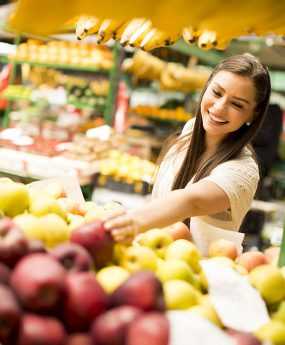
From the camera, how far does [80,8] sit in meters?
0.86

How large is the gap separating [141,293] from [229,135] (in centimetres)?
162

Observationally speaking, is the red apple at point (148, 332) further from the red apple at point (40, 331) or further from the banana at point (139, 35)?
the banana at point (139, 35)

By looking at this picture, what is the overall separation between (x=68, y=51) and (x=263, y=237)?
9.64 ft

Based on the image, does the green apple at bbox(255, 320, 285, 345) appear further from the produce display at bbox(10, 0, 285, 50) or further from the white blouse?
the white blouse

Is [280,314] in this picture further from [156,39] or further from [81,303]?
[156,39]

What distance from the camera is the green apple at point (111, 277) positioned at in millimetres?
1031

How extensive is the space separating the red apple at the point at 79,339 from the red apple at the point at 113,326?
0.4 inches

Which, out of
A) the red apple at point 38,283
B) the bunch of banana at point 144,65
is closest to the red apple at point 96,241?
the red apple at point 38,283

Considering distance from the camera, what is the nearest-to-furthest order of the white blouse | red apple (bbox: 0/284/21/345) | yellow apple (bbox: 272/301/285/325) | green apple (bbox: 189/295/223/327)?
red apple (bbox: 0/284/21/345) < green apple (bbox: 189/295/223/327) < yellow apple (bbox: 272/301/285/325) < the white blouse

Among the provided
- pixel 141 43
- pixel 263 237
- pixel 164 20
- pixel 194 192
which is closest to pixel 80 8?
pixel 164 20

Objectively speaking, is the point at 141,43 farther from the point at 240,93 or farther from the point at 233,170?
the point at 233,170

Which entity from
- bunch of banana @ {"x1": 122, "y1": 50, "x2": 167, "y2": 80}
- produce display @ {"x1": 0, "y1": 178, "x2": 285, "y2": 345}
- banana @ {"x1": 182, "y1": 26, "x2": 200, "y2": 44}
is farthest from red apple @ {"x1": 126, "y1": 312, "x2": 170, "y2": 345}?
bunch of banana @ {"x1": 122, "y1": 50, "x2": 167, "y2": 80}

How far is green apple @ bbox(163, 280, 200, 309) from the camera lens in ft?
3.35

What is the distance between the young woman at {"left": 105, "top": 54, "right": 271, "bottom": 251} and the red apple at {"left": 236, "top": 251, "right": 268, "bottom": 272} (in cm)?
28
